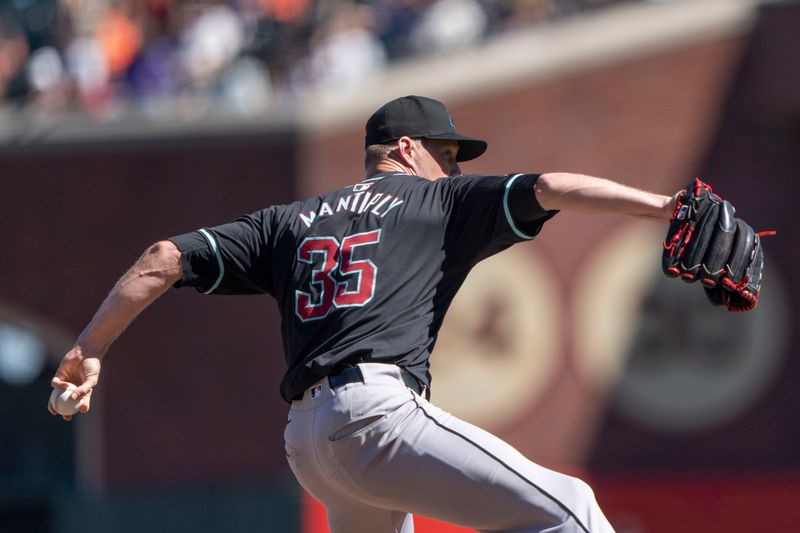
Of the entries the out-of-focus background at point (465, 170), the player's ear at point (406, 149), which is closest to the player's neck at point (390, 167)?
the player's ear at point (406, 149)

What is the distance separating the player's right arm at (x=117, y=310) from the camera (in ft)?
14.3

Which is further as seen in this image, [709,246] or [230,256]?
[230,256]

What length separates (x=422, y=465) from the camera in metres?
4.07

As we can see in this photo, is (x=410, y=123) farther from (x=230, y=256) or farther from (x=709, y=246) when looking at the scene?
(x=709, y=246)

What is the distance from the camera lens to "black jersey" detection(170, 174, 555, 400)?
4.27m

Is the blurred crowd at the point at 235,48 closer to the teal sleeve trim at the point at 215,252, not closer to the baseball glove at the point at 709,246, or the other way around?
the teal sleeve trim at the point at 215,252

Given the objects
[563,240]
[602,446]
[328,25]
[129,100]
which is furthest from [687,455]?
[129,100]

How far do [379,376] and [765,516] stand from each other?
314 inches

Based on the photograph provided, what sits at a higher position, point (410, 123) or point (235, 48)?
point (410, 123)

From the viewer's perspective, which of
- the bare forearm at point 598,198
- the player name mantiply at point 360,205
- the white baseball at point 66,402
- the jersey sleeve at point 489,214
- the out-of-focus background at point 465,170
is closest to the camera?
the bare forearm at point 598,198

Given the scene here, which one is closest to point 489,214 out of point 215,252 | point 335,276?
point 335,276

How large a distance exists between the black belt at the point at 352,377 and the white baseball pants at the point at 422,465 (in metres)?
0.02

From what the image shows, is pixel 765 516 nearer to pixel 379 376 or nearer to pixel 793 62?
pixel 793 62

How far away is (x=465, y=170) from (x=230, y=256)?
790 centimetres
